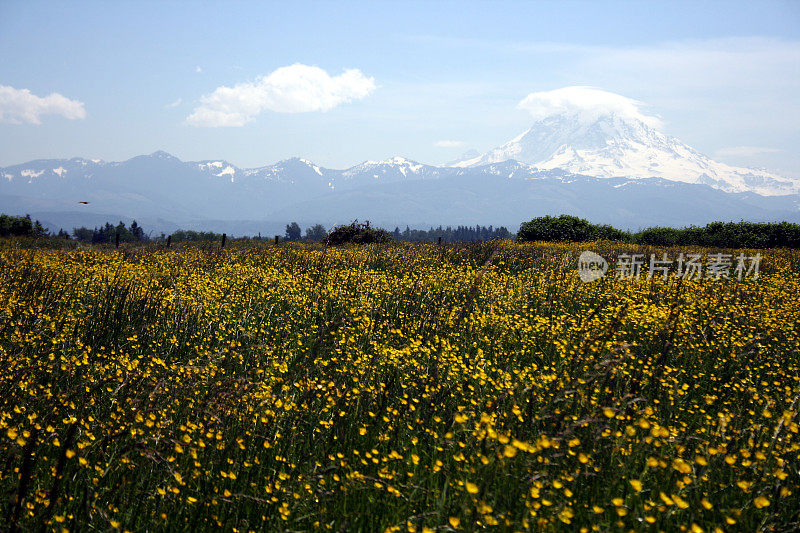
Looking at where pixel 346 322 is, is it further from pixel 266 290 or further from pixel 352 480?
pixel 352 480

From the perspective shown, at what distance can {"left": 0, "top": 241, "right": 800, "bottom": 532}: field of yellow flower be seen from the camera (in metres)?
3.21

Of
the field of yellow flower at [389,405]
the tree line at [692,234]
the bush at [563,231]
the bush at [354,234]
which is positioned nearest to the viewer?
the field of yellow flower at [389,405]

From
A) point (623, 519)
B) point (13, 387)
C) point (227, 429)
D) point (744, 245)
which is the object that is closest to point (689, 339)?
point (623, 519)

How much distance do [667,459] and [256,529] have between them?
10.1 ft

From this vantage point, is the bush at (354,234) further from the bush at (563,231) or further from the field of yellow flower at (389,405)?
the field of yellow flower at (389,405)

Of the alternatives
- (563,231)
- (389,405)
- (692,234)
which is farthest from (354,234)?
(389,405)

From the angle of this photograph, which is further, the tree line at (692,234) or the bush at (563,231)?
the bush at (563,231)

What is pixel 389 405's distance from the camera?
507cm

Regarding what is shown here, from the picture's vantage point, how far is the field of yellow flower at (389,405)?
10.5 feet

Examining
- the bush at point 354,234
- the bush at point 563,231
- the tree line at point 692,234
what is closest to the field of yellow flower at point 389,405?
the bush at point 354,234

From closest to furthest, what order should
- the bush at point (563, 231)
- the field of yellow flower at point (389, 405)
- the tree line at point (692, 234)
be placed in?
the field of yellow flower at point (389, 405) < the tree line at point (692, 234) < the bush at point (563, 231)

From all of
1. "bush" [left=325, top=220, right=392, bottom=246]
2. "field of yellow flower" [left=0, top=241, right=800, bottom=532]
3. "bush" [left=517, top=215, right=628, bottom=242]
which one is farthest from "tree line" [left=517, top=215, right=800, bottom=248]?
"field of yellow flower" [left=0, top=241, right=800, bottom=532]

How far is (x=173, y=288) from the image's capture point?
388 inches

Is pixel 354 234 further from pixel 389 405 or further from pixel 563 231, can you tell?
pixel 389 405
